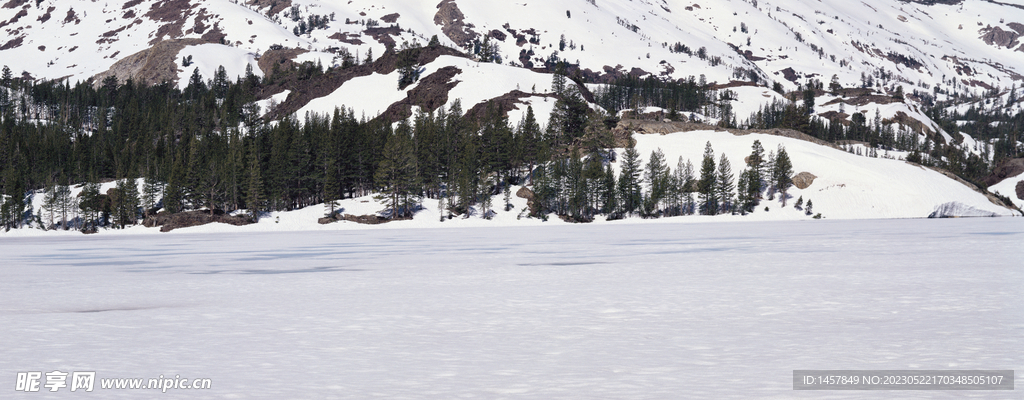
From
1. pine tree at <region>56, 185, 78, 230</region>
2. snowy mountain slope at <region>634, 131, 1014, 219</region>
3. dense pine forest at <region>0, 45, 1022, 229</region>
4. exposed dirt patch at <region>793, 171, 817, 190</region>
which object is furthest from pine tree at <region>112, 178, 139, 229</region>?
exposed dirt patch at <region>793, 171, 817, 190</region>

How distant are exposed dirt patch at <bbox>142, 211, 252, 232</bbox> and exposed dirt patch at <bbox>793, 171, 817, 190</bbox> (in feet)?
340

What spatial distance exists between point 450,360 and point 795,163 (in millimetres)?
149162

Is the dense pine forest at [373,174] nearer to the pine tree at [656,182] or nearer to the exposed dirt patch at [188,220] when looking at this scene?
the pine tree at [656,182]

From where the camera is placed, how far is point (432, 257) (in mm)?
41750

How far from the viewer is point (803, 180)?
465 feet

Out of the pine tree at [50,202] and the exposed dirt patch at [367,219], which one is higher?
the pine tree at [50,202]

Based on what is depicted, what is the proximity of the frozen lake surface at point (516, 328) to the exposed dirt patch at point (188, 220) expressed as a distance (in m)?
81.7

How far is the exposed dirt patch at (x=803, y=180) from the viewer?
5551 inches

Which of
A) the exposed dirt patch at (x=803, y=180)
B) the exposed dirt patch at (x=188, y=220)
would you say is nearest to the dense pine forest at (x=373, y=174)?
the exposed dirt patch at (x=188, y=220)

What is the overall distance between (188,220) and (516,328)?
4195 inches

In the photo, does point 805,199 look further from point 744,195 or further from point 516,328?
point 516,328

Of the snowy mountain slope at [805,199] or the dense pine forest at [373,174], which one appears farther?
the dense pine forest at [373,174]

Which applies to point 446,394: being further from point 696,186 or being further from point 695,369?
point 696,186

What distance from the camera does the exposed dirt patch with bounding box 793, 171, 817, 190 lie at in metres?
141
